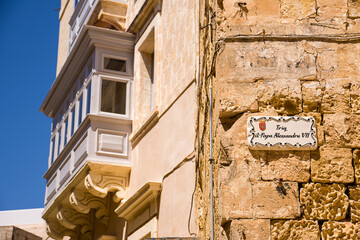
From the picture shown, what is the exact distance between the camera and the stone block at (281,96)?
6027 millimetres

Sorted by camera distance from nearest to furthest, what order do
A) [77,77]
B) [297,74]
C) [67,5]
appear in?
1. [297,74]
2. [77,77]
3. [67,5]

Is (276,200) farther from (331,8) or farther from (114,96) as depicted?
(114,96)

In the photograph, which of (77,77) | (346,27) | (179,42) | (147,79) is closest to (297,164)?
(346,27)

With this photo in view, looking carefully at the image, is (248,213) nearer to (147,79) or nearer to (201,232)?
(201,232)

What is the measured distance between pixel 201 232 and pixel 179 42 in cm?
397

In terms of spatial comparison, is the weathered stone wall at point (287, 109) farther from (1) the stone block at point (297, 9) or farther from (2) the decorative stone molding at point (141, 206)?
(2) the decorative stone molding at point (141, 206)

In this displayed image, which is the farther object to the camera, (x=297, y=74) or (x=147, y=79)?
(x=147, y=79)

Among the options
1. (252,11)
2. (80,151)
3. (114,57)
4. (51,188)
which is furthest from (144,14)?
(252,11)

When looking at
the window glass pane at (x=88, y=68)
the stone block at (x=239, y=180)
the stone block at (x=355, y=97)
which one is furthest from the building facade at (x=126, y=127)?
the stone block at (x=355, y=97)

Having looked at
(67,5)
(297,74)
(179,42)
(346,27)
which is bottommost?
(297,74)

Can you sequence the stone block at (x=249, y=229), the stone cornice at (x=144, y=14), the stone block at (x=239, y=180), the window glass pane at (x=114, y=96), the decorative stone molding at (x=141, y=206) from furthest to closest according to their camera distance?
the window glass pane at (x=114, y=96), the stone cornice at (x=144, y=14), the decorative stone molding at (x=141, y=206), the stone block at (x=239, y=180), the stone block at (x=249, y=229)

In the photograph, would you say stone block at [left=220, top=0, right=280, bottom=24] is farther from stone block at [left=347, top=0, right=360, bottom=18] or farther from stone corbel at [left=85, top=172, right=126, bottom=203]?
stone corbel at [left=85, top=172, right=126, bottom=203]

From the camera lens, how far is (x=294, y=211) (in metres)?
5.69

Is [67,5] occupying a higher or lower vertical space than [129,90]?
higher
